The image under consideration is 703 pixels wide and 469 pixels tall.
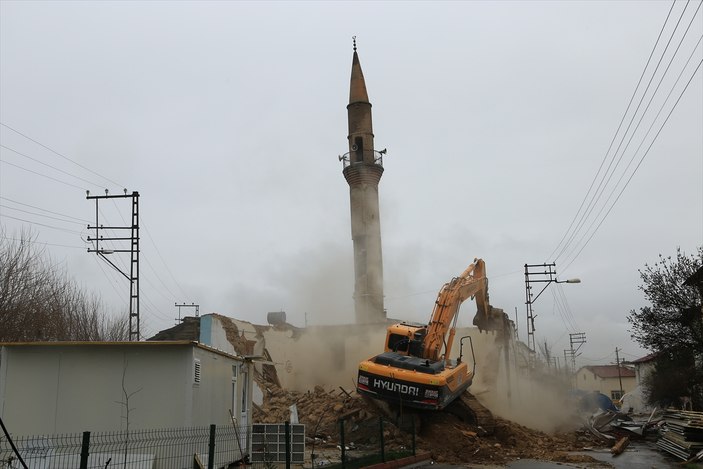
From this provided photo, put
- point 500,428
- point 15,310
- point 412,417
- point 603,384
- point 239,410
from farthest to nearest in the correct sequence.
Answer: point 603,384 < point 15,310 < point 500,428 < point 412,417 < point 239,410

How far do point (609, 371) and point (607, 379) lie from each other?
12.1ft

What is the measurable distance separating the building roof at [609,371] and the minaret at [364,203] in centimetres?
6595

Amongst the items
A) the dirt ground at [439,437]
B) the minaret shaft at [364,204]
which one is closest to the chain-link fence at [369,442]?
the dirt ground at [439,437]

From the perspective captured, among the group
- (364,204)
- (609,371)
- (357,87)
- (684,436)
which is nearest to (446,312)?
(684,436)

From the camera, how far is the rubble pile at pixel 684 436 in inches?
696

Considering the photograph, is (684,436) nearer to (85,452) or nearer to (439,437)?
(439,437)

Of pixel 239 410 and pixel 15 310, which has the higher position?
pixel 15 310

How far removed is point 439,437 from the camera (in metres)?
19.3

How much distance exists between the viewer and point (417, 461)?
672 inches

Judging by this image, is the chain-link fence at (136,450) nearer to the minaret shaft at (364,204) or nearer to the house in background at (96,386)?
the house in background at (96,386)

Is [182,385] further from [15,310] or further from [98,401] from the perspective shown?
[15,310]

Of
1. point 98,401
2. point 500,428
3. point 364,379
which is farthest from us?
point 500,428

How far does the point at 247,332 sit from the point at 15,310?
1195cm

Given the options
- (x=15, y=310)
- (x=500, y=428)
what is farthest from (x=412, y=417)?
(x=15, y=310)
